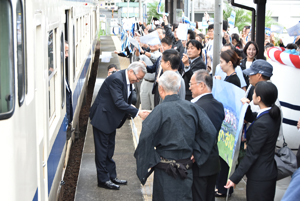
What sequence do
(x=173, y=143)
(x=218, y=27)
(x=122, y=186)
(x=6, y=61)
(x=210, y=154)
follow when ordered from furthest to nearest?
(x=218, y=27) < (x=122, y=186) < (x=210, y=154) < (x=173, y=143) < (x=6, y=61)

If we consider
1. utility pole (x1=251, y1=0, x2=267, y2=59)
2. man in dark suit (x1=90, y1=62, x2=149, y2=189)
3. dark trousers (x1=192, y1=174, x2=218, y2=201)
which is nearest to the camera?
dark trousers (x1=192, y1=174, x2=218, y2=201)

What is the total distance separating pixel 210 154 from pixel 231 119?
0.89 meters

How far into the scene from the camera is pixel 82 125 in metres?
10.7

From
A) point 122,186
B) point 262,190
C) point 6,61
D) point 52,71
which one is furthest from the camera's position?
point 122,186

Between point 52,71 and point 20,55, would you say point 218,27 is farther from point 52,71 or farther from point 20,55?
point 20,55

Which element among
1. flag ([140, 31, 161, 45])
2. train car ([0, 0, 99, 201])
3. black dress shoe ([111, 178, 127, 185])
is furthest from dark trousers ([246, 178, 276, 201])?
flag ([140, 31, 161, 45])

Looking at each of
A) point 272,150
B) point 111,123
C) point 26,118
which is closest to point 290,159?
point 272,150

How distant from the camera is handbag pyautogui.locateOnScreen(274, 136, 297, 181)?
14.3 feet

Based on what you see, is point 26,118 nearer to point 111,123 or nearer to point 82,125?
point 111,123

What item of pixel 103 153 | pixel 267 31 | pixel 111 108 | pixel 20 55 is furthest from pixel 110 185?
pixel 267 31

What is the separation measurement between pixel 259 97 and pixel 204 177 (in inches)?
36.8

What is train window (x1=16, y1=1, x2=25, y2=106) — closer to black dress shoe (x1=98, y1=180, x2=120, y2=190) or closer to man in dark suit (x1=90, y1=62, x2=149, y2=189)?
man in dark suit (x1=90, y1=62, x2=149, y2=189)

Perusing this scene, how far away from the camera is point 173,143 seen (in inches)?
154

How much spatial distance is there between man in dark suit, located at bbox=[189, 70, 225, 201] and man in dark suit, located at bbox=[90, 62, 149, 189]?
110 centimetres
